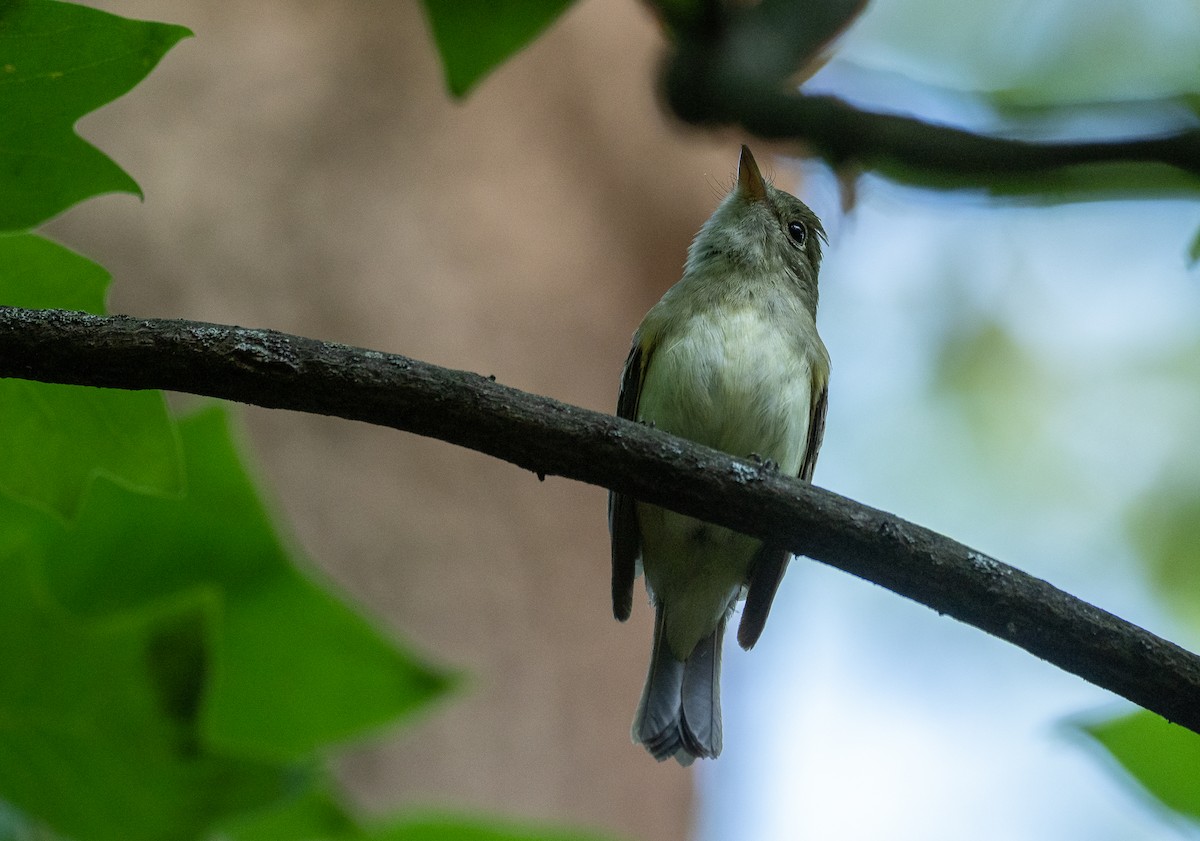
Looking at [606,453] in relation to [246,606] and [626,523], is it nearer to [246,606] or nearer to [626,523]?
[246,606]

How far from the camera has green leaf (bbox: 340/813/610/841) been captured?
1967mm

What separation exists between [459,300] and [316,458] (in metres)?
1.05

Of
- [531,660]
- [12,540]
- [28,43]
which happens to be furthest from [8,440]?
[531,660]

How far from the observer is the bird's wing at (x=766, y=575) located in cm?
346

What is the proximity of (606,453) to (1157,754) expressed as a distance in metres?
0.97

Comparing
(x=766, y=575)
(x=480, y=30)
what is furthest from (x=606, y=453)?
(x=766, y=575)

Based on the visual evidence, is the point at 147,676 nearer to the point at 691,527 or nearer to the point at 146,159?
the point at 691,527

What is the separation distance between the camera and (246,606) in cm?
206

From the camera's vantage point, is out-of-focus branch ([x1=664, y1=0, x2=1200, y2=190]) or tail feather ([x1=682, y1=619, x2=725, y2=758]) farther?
tail feather ([x1=682, y1=619, x2=725, y2=758])

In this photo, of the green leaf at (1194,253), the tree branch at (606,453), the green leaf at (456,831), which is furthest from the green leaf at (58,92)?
the green leaf at (1194,253)

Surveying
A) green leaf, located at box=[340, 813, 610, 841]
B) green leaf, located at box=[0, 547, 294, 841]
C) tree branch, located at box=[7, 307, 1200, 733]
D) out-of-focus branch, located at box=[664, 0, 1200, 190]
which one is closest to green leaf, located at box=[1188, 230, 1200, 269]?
out-of-focus branch, located at box=[664, 0, 1200, 190]

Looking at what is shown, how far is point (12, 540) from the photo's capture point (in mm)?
1971

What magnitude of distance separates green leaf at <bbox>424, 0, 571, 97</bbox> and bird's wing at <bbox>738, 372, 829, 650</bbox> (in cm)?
190

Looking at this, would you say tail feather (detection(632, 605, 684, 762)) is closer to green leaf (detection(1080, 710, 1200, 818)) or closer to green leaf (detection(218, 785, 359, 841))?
green leaf (detection(218, 785, 359, 841))
